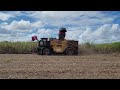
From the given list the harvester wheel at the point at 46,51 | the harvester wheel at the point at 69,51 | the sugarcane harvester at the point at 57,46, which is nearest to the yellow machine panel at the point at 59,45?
the sugarcane harvester at the point at 57,46

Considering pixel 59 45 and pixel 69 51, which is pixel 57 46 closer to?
pixel 59 45

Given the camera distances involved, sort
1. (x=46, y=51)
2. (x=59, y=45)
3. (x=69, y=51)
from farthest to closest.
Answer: (x=46, y=51)
(x=69, y=51)
(x=59, y=45)

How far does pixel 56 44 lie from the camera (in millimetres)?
8562

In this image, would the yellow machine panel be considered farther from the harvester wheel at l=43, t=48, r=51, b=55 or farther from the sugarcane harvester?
the harvester wheel at l=43, t=48, r=51, b=55

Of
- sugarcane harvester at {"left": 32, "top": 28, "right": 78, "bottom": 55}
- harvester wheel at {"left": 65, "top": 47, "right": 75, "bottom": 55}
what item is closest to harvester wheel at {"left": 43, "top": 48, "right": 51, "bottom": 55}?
sugarcane harvester at {"left": 32, "top": 28, "right": 78, "bottom": 55}

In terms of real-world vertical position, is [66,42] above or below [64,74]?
above

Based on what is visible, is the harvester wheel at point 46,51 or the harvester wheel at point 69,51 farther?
the harvester wheel at point 46,51

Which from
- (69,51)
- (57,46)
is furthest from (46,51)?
(69,51)

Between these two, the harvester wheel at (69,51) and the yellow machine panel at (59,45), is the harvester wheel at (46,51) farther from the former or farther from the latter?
the harvester wheel at (69,51)

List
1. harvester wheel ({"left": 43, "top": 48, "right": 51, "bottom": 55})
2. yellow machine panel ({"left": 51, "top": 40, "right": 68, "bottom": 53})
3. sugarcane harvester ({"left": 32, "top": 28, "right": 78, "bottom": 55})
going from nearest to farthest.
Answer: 1. yellow machine panel ({"left": 51, "top": 40, "right": 68, "bottom": 53})
2. sugarcane harvester ({"left": 32, "top": 28, "right": 78, "bottom": 55})
3. harvester wheel ({"left": 43, "top": 48, "right": 51, "bottom": 55})
